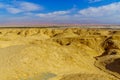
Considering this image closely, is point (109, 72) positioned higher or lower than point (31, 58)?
lower

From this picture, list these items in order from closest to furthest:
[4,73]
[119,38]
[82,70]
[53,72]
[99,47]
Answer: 1. [4,73]
2. [53,72]
3. [82,70]
4. [99,47]
5. [119,38]

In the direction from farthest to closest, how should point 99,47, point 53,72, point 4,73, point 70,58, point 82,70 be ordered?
1. point 99,47
2. point 70,58
3. point 82,70
4. point 53,72
5. point 4,73

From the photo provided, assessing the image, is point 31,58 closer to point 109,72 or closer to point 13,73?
point 13,73

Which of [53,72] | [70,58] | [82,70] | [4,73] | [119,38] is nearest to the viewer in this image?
[4,73]

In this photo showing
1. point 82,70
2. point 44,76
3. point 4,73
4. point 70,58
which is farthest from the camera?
point 70,58

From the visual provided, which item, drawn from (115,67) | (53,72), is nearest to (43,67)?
(53,72)

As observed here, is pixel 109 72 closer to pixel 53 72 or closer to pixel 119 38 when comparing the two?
pixel 53 72

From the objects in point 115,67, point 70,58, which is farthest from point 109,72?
point 70,58

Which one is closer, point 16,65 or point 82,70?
point 16,65

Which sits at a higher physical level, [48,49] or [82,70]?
[48,49]
